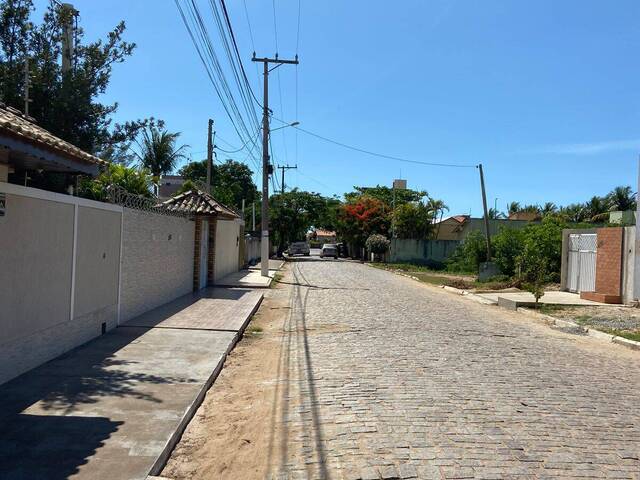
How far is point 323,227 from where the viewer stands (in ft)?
224

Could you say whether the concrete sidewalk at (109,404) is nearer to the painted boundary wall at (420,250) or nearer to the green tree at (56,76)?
the green tree at (56,76)

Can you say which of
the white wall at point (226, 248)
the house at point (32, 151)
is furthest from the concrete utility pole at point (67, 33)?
the white wall at point (226, 248)

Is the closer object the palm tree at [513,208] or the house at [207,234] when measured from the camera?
the house at [207,234]

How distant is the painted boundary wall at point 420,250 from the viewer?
1950 inches

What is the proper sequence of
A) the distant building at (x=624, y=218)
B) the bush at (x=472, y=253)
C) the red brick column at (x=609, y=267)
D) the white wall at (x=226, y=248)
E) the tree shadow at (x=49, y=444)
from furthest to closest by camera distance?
the distant building at (x=624, y=218) < the bush at (x=472, y=253) < the white wall at (x=226, y=248) < the red brick column at (x=609, y=267) < the tree shadow at (x=49, y=444)

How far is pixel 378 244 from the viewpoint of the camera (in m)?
52.8

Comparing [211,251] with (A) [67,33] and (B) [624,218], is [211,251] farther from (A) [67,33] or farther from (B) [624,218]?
(B) [624,218]

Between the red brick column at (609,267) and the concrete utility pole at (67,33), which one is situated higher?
the concrete utility pole at (67,33)

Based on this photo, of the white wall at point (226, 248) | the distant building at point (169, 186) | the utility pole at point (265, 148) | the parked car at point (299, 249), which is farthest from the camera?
the parked car at point (299, 249)

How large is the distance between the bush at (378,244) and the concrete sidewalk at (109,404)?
141 ft

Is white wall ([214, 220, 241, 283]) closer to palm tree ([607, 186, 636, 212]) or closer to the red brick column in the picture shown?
the red brick column

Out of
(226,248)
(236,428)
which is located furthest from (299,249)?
(236,428)

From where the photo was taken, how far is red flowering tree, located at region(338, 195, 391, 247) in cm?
5772

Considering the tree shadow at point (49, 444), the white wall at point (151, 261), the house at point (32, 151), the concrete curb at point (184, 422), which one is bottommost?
the concrete curb at point (184, 422)
